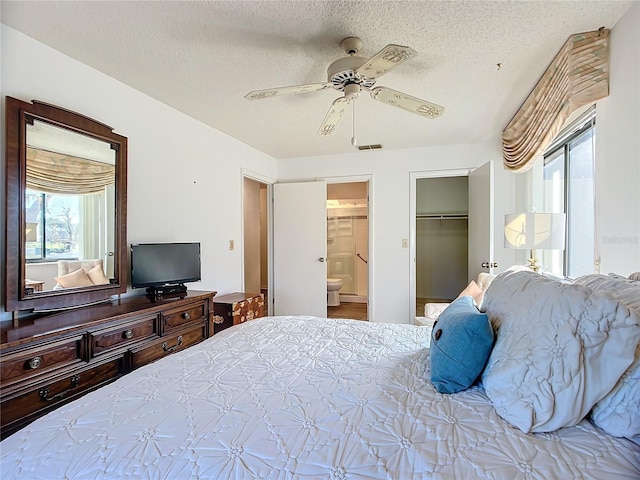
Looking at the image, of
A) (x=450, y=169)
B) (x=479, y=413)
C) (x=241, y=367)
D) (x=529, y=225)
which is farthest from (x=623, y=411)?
(x=450, y=169)

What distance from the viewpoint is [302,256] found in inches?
178

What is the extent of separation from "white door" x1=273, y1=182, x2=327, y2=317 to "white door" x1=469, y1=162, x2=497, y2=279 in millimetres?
1832

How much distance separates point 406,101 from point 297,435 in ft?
6.19

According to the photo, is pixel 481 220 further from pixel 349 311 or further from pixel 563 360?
pixel 563 360

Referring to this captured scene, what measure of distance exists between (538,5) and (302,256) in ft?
11.5

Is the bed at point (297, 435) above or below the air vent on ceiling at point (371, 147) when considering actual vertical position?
below

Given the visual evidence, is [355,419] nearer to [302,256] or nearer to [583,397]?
[583,397]

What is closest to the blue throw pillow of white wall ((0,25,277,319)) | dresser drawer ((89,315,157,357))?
dresser drawer ((89,315,157,357))

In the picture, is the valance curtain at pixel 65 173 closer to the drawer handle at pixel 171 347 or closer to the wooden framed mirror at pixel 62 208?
the wooden framed mirror at pixel 62 208

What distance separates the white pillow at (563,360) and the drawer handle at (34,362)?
1863mm

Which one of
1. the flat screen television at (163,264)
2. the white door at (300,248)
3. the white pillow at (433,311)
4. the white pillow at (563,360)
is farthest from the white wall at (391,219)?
the white pillow at (563,360)

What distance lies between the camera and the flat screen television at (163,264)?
7.77 feet

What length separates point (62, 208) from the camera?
1936 mm

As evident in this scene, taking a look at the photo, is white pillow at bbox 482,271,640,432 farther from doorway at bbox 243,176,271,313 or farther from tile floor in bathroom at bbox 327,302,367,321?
doorway at bbox 243,176,271,313
